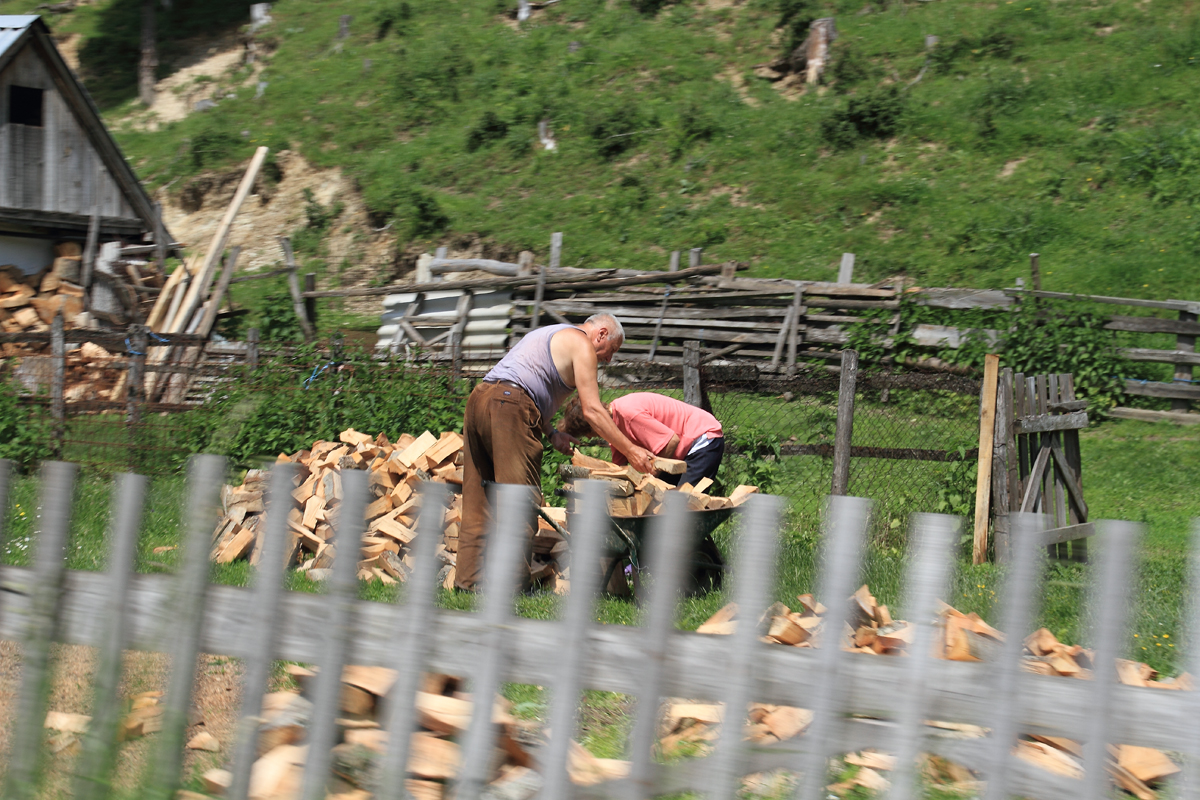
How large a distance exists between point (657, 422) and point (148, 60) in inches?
1284

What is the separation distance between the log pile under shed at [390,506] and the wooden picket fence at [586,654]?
338 cm

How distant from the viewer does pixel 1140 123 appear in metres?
18.0

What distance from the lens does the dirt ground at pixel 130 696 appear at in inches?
85.7

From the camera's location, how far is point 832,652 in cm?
183

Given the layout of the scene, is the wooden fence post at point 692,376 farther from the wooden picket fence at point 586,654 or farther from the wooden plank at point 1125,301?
the wooden plank at point 1125,301

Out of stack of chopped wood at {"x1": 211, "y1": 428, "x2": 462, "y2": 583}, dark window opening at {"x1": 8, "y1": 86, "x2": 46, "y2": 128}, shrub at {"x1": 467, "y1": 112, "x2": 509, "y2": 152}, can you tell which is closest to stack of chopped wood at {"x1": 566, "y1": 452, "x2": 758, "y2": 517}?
stack of chopped wood at {"x1": 211, "y1": 428, "x2": 462, "y2": 583}

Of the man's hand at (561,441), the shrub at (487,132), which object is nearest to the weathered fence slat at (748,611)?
the man's hand at (561,441)

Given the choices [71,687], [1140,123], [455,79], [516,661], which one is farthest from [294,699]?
[455,79]

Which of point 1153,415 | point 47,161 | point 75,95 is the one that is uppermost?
point 75,95

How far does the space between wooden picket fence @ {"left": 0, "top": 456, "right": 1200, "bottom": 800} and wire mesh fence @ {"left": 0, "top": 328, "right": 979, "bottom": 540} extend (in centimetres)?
555

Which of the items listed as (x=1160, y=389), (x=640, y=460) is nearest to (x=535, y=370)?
(x=640, y=460)

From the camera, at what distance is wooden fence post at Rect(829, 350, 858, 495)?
7863mm

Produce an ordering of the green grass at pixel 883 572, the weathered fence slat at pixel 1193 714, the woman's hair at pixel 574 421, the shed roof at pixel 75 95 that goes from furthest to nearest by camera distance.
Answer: the shed roof at pixel 75 95, the woman's hair at pixel 574 421, the green grass at pixel 883 572, the weathered fence slat at pixel 1193 714

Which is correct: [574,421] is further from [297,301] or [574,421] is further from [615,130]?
[615,130]
